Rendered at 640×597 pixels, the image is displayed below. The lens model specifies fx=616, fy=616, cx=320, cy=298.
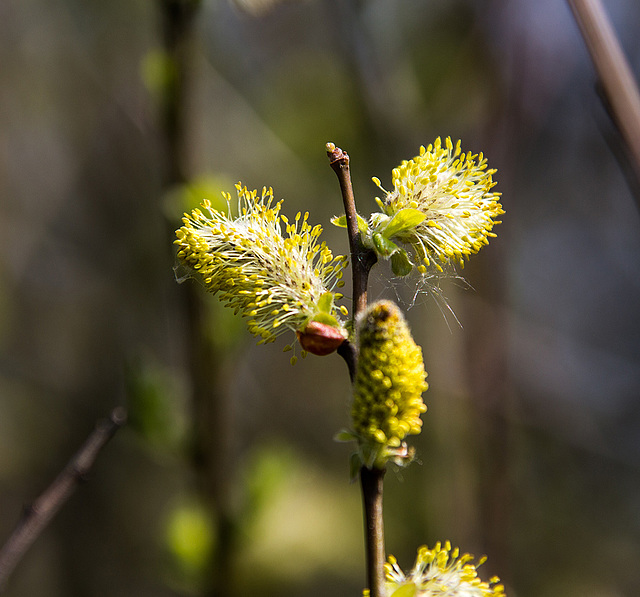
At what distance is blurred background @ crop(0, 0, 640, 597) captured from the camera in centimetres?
217

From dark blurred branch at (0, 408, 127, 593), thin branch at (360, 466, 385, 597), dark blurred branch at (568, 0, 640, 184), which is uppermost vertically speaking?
dark blurred branch at (568, 0, 640, 184)

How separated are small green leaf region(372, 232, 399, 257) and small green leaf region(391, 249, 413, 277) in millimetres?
66

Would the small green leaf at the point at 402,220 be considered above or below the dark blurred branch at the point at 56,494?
above

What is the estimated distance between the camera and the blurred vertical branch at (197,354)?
144 centimetres

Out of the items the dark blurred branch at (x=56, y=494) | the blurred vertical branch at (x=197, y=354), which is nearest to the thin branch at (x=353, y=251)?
the dark blurred branch at (x=56, y=494)

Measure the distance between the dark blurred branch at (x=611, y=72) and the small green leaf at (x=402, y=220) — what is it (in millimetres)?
318

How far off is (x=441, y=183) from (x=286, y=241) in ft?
0.74

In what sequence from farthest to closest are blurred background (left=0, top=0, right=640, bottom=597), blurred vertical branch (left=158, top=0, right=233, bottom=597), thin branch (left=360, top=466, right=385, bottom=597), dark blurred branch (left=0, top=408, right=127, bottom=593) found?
1. blurred background (left=0, top=0, right=640, bottom=597)
2. blurred vertical branch (left=158, top=0, right=233, bottom=597)
3. dark blurred branch (left=0, top=408, right=127, bottom=593)
4. thin branch (left=360, top=466, right=385, bottom=597)

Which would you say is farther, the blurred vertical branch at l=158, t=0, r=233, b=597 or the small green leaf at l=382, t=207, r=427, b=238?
the blurred vertical branch at l=158, t=0, r=233, b=597

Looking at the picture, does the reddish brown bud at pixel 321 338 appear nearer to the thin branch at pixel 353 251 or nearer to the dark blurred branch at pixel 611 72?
the thin branch at pixel 353 251

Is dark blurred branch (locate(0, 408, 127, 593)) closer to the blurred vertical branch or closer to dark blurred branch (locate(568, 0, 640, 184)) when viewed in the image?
the blurred vertical branch

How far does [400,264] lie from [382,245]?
9 centimetres

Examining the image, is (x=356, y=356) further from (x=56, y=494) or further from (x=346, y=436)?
(x=56, y=494)

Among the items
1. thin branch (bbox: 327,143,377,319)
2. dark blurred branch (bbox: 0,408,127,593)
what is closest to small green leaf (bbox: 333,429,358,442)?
thin branch (bbox: 327,143,377,319)
